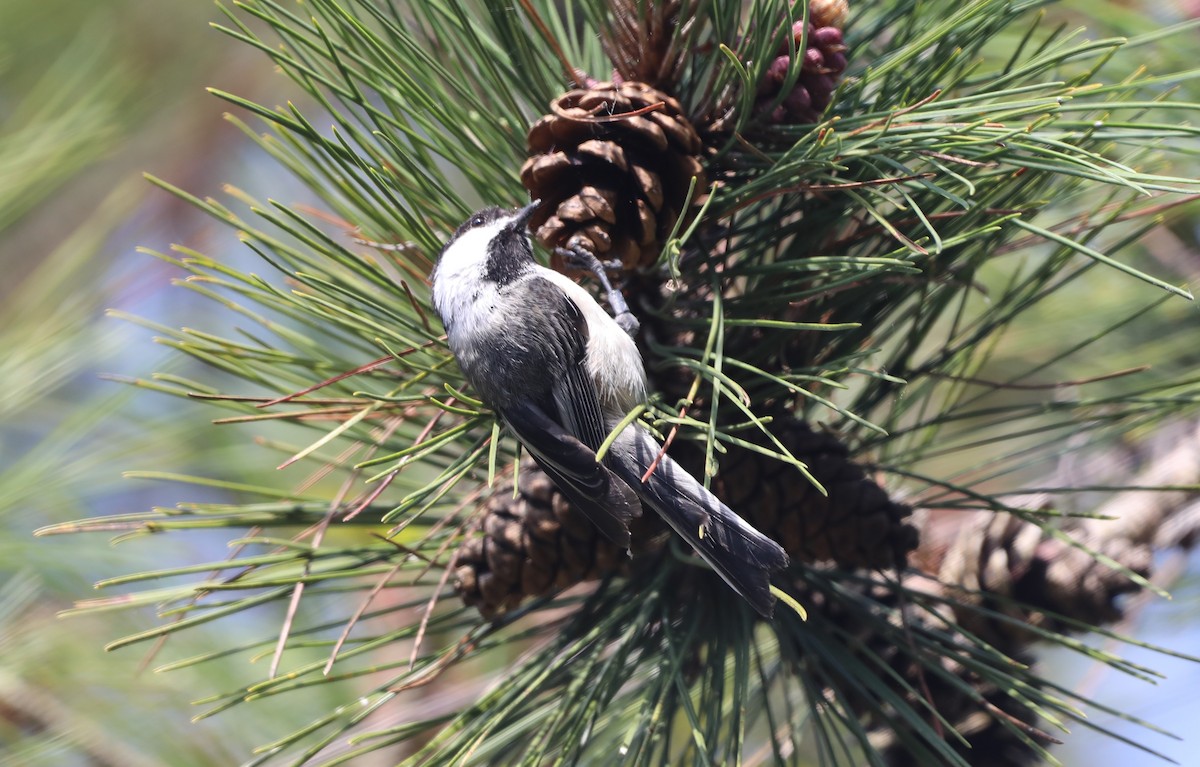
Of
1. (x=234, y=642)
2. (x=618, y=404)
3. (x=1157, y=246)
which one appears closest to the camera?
(x=618, y=404)

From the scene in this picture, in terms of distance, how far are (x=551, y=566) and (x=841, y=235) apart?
70 cm

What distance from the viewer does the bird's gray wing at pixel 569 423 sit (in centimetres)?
137

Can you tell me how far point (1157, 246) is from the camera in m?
2.36

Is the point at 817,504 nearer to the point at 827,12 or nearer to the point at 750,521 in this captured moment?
the point at 750,521

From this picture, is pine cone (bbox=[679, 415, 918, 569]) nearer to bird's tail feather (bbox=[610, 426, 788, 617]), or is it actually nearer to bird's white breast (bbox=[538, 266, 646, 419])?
bird's tail feather (bbox=[610, 426, 788, 617])

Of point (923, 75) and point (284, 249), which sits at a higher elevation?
point (284, 249)

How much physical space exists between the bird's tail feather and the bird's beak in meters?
0.41

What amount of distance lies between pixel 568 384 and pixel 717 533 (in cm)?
50

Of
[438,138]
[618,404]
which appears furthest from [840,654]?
[438,138]

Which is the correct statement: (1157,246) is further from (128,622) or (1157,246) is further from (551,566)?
(128,622)

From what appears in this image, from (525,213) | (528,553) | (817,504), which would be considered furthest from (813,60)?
(528,553)

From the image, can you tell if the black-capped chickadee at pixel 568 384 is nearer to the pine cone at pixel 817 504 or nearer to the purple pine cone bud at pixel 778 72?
the pine cone at pixel 817 504

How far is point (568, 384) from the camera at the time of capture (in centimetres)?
172

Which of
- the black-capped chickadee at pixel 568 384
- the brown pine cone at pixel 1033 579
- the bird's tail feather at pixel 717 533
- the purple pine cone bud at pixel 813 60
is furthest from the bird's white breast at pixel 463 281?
the brown pine cone at pixel 1033 579
